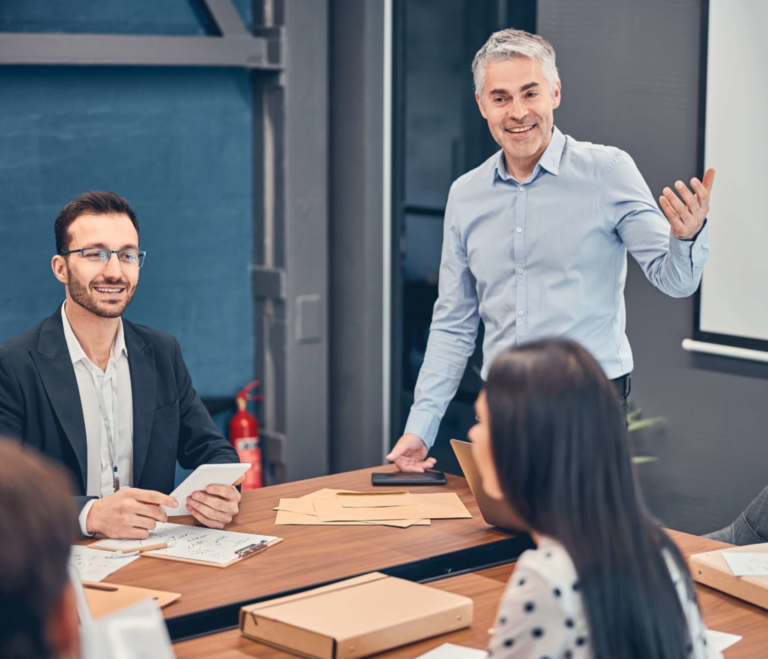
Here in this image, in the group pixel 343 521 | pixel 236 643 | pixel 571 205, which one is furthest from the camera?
pixel 571 205

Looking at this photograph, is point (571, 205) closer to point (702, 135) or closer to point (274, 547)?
point (702, 135)

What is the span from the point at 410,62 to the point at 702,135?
1544 mm

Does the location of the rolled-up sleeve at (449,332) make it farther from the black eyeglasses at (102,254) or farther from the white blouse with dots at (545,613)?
the white blouse with dots at (545,613)

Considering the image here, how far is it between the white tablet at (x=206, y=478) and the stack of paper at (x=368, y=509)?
175 millimetres

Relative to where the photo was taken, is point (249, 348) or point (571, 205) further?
point (249, 348)

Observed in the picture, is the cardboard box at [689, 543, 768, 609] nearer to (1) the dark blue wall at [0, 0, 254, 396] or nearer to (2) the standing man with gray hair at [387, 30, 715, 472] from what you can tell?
(2) the standing man with gray hair at [387, 30, 715, 472]

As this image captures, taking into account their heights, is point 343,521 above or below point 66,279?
below

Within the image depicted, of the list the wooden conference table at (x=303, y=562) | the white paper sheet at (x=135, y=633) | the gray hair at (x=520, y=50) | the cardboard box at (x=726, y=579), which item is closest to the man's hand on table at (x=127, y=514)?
the wooden conference table at (x=303, y=562)

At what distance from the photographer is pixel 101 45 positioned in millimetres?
3906

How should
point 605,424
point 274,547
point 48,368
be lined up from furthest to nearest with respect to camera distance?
1. point 48,368
2. point 274,547
3. point 605,424

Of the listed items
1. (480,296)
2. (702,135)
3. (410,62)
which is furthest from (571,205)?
(410,62)

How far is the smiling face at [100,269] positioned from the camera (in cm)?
252

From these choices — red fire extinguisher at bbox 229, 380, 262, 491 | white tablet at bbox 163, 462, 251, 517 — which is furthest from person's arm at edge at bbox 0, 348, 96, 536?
red fire extinguisher at bbox 229, 380, 262, 491

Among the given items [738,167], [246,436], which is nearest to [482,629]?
[738,167]
